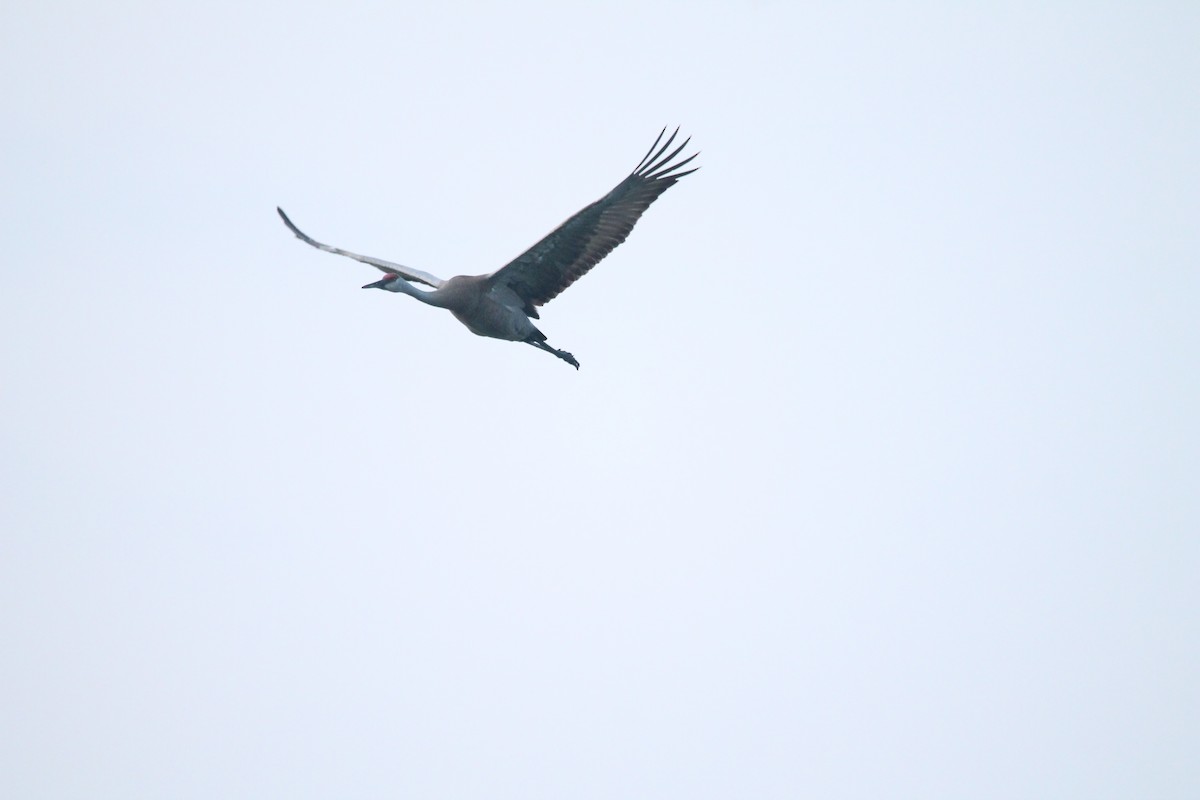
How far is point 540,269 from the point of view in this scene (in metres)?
29.0

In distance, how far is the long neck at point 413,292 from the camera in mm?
29109

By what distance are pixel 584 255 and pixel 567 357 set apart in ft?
6.34

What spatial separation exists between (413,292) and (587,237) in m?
3.27

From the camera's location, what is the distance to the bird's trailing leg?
97.5 ft

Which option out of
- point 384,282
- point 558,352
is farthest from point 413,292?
point 558,352

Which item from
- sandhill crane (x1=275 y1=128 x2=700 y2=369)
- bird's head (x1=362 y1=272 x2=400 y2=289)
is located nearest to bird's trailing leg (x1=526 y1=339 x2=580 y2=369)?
sandhill crane (x1=275 y1=128 x2=700 y2=369)

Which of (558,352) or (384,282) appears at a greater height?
(558,352)

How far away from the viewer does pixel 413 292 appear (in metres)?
29.4

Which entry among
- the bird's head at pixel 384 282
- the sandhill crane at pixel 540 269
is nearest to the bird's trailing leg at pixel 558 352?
the sandhill crane at pixel 540 269

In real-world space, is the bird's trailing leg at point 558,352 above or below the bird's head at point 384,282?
above

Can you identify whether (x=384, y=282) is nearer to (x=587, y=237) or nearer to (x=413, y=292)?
(x=413, y=292)

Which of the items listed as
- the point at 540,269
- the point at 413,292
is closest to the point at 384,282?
the point at 413,292

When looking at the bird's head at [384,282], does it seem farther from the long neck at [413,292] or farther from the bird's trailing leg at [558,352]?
the bird's trailing leg at [558,352]

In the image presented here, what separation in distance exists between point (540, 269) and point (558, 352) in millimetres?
A: 1612
